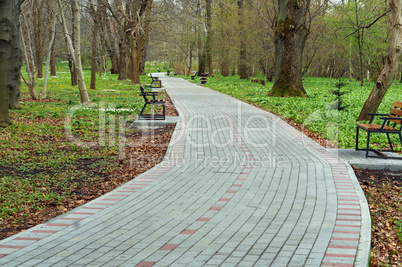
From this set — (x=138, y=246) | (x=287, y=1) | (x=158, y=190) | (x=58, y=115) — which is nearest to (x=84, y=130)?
(x=58, y=115)

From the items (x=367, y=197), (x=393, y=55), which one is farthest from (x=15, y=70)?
(x=367, y=197)

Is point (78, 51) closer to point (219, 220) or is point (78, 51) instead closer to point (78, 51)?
point (78, 51)

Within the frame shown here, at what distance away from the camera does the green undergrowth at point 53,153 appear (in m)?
6.05

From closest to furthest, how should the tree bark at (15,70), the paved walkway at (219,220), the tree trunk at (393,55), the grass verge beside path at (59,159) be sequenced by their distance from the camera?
1. the paved walkway at (219,220)
2. the grass verge beside path at (59,159)
3. the tree trunk at (393,55)
4. the tree bark at (15,70)

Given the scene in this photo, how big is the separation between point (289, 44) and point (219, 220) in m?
16.4

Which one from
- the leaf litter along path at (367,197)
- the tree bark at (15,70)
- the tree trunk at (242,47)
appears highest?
the tree trunk at (242,47)

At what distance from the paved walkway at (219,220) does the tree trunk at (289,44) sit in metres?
12.4

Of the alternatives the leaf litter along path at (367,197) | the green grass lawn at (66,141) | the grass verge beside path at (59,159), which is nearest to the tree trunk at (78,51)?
the green grass lawn at (66,141)

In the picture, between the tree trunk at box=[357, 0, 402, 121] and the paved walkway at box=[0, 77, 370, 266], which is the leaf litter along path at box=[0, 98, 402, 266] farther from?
the tree trunk at box=[357, 0, 402, 121]

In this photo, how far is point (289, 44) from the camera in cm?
1991

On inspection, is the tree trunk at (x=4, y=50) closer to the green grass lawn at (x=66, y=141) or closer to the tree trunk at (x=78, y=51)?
the green grass lawn at (x=66, y=141)

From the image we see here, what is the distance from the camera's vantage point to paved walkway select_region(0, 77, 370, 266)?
3904 mm

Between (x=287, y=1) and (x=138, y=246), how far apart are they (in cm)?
1761

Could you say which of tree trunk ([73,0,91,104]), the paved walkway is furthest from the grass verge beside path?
tree trunk ([73,0,91,104])
